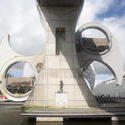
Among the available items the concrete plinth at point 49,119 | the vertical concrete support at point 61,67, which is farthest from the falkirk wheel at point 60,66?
the concrete plinth at point 49,119

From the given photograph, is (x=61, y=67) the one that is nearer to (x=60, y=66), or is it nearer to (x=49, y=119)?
(x=60, y=66)

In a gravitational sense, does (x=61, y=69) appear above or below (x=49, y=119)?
above

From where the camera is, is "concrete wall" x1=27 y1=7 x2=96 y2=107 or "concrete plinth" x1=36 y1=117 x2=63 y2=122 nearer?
"concrete plinth" x1=36 y1=117 x2=63 y2=122

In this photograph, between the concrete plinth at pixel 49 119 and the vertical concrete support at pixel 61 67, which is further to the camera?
the vertical concrete support at pixel 61 67

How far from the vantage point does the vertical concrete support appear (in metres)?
18.7

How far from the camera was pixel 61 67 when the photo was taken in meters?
19.5

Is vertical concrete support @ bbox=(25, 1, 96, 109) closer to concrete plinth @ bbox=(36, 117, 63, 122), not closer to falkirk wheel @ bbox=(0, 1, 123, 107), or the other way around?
falkirk wheel @ bbox=(0, 1, 123, 107)

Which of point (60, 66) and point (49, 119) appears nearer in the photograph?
Result: point (49, 119)

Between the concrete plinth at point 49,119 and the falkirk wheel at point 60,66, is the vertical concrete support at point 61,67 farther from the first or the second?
the concrete plinth at point 49,119

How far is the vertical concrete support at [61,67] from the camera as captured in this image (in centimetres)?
1869

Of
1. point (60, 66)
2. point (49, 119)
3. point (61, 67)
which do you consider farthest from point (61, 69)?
point (49, 119)

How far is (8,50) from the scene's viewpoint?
1598 inches

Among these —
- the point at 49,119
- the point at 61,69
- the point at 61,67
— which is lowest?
the point at 49,119

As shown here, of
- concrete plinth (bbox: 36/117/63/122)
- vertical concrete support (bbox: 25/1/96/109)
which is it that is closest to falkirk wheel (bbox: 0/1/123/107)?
vertical concrete support (bbox: 25/1/96/109)
